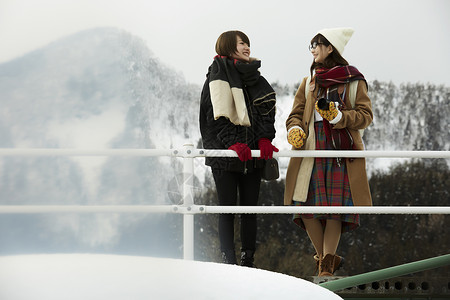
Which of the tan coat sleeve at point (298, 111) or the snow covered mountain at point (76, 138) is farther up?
the tan coat sleeve at point (298, 111)

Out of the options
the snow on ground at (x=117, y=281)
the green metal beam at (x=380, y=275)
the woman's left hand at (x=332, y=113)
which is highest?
the woman's left hand at (x=332, y=113)

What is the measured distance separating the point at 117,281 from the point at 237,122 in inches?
56.1

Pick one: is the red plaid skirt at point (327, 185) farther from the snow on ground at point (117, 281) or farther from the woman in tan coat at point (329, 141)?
the snow on ground at point (117, 281)

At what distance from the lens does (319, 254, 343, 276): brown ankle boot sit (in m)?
1.69

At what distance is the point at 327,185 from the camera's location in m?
1.76

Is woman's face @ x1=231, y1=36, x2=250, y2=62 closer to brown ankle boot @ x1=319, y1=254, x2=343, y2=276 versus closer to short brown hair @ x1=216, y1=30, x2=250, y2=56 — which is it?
short brown hair @ x1=216, y1=30, x2=250, y2=56

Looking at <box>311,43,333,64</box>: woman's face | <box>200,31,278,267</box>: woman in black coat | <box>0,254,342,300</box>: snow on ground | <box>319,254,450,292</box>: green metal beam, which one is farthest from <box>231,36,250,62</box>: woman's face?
<box>0,254,342,300</box>: snow on ground

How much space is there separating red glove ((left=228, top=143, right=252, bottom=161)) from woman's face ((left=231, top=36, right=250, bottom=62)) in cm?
21

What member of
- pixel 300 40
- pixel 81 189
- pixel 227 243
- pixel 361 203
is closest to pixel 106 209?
pixel 81 189

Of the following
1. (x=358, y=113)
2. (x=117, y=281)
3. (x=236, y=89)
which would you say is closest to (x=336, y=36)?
(x=358, y=113)

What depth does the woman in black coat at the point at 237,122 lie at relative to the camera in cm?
162

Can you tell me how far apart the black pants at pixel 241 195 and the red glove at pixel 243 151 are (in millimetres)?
61

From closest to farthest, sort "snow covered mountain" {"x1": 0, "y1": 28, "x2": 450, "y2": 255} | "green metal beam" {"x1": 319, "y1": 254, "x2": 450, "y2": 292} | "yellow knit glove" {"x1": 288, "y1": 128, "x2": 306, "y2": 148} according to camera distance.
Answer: "snow covered mountain" {"x1": 0, "y1": 28, "x2": 450, "y2": 255} → "green metal beam" {"x1": 319, "y1": 254, "x2": 450, "y2": 292} → "yellow knit glove" {"x1": 288, "y1": 128, "x2": 306, "y2": 148}

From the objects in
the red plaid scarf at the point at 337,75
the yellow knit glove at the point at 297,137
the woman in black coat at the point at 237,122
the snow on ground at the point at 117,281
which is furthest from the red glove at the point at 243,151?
the snow on ground at the point at 117,281
